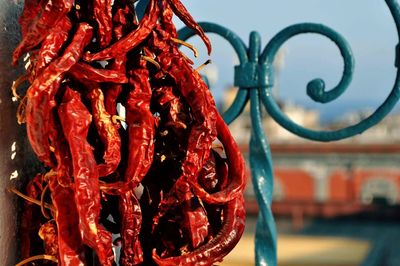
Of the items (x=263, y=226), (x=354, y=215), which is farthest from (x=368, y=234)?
(x=263, y=226)

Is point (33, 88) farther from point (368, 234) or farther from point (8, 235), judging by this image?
point (368, 234)

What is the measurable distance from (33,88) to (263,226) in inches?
26.8

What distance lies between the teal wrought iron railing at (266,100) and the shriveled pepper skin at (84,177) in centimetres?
52

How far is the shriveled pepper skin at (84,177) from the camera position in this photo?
92 centimetres

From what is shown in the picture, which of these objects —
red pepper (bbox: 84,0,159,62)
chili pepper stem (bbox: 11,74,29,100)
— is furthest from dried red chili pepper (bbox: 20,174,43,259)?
red pepper (bbox: 84,0,159,62)

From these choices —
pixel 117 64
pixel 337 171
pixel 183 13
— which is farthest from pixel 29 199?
pixel 337 171

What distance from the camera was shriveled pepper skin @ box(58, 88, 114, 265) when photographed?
3.02 feet

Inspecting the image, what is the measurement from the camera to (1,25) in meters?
1.07

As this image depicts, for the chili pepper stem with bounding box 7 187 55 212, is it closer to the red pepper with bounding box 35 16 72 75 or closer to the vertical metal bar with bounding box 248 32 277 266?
the red pepper with bounding box 35 16 72 75

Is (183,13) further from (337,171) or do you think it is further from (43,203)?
(337,171)

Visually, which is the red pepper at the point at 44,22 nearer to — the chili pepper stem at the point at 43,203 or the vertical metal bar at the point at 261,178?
the chili pepper stem at the point at 43,203

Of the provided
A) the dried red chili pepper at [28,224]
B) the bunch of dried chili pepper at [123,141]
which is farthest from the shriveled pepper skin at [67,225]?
the dried red chili pepper at [28,224]

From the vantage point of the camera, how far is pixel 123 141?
1.03m

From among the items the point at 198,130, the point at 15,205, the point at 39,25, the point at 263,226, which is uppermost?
the point at 39,25
